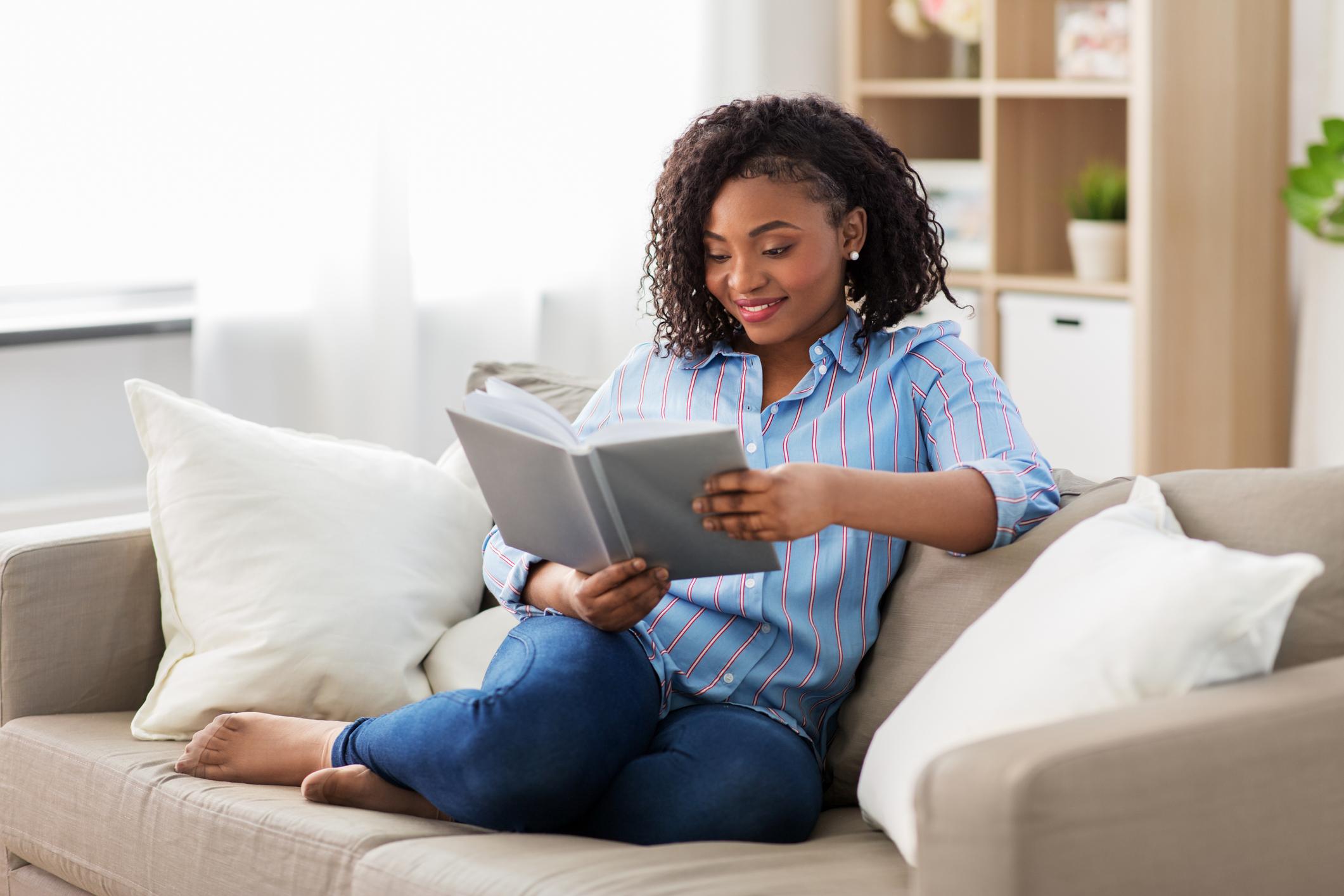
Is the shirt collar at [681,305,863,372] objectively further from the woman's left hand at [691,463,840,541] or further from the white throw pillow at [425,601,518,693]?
the white throw pillow at [425,601,518,693]

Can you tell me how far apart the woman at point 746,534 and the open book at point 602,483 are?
1.1 inches

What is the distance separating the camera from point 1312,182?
9.68ft

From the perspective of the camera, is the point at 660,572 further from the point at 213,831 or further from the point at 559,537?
the point at 213,831

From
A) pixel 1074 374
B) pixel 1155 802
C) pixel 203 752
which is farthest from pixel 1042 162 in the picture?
pixel 1155 802

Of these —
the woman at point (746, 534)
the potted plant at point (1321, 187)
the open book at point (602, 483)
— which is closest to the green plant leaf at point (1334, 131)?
the potted plant at point (1321, 187)

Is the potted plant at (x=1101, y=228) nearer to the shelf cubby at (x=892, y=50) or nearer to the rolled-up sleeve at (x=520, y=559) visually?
the shelf cubby at (x=892, y=50)

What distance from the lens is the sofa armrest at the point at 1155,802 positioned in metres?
0.99

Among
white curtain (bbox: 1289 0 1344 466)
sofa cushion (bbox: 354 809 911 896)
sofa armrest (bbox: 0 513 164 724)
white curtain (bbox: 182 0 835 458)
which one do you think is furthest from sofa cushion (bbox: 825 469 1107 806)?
white curtain (bbox: 1289 0 1344 466)

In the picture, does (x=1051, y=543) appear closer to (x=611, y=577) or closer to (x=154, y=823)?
(x=611, y=577)

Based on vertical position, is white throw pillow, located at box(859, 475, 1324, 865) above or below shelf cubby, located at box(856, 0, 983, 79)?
below

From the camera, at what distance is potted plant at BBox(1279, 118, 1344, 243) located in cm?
290

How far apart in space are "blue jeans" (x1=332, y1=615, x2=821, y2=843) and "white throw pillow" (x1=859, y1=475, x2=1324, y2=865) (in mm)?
97

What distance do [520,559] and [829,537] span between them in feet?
1.04

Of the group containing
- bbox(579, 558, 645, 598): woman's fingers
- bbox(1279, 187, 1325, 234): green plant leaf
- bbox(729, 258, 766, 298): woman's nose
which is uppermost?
bbox(1279, 187, 1325, 234): green plant leaf
